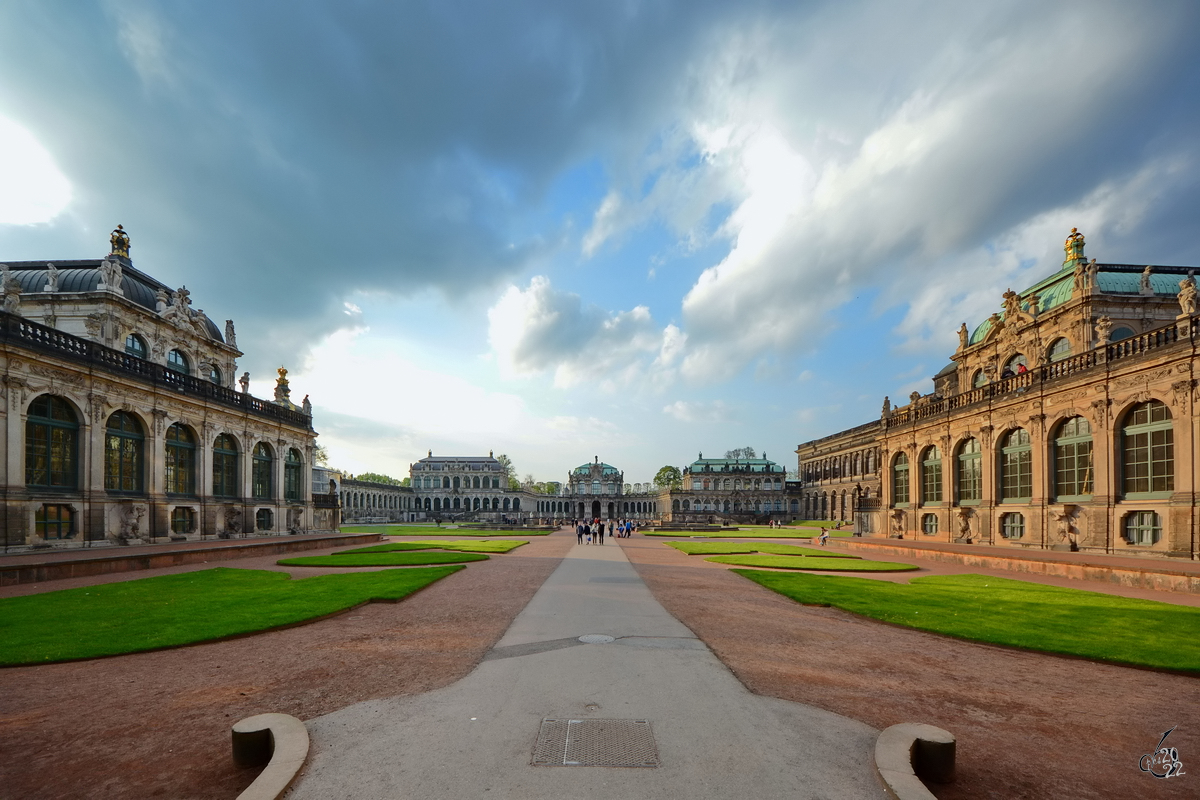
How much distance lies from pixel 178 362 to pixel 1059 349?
61.2 m

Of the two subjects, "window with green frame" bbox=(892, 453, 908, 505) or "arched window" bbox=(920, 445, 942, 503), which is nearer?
"arched window" bbox=(920, 445, 942, 503)

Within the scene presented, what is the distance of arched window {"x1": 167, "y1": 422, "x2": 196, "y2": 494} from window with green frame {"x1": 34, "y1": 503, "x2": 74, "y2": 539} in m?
6.82

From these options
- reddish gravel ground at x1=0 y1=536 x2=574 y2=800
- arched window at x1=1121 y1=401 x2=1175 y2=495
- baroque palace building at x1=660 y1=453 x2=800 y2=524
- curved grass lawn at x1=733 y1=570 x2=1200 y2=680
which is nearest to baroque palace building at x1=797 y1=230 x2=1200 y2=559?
arched window at x1=1121 y1=401 x2=1175 y2=495

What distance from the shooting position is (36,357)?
2527 centimetres

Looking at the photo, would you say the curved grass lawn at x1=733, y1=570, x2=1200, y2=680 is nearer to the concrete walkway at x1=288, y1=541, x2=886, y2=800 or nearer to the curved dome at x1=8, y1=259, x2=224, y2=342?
the concrete walkway at x1=288, y1=541, x2=886, y2=800

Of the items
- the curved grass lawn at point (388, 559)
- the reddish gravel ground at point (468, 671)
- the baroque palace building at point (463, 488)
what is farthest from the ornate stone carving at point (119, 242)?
the baroque palace building at point (463, 488)

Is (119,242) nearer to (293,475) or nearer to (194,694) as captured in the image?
(293,475)

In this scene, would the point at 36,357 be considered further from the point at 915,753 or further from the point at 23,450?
the point at 915,753

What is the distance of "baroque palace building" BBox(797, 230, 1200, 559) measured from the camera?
23.9 metres

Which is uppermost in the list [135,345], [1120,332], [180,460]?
[1120,332]

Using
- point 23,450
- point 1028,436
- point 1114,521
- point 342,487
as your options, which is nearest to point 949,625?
point 1114,521

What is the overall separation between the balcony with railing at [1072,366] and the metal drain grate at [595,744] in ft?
92.6

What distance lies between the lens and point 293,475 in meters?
49.4

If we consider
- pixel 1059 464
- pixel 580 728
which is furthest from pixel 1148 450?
pixel 580 728
